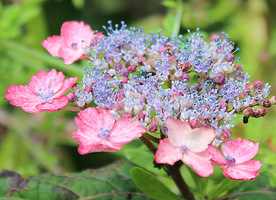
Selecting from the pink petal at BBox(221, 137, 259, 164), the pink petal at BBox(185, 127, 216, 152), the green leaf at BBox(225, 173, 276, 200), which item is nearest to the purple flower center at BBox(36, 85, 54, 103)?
the pink petal at BBox(185, 127, 216, 152)

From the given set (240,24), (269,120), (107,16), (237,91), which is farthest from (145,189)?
(107,16)

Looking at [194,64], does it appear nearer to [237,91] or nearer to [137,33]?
[237,91]

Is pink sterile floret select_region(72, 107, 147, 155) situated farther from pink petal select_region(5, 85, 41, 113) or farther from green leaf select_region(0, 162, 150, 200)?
green leaf select_region(0, 162, 150, 200)

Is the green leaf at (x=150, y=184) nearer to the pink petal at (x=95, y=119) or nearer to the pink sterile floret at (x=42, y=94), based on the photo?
the pink petal at (x=95, y=119)

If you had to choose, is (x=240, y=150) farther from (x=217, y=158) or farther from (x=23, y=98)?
(x=23, y=98)

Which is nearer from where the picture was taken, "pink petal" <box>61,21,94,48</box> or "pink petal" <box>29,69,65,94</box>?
"pink petal" <box>29,69,65,94</box>

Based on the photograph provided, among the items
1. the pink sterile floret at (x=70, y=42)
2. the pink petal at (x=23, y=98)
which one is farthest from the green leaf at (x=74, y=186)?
the pink sterile floret at (x=70, y=42)
